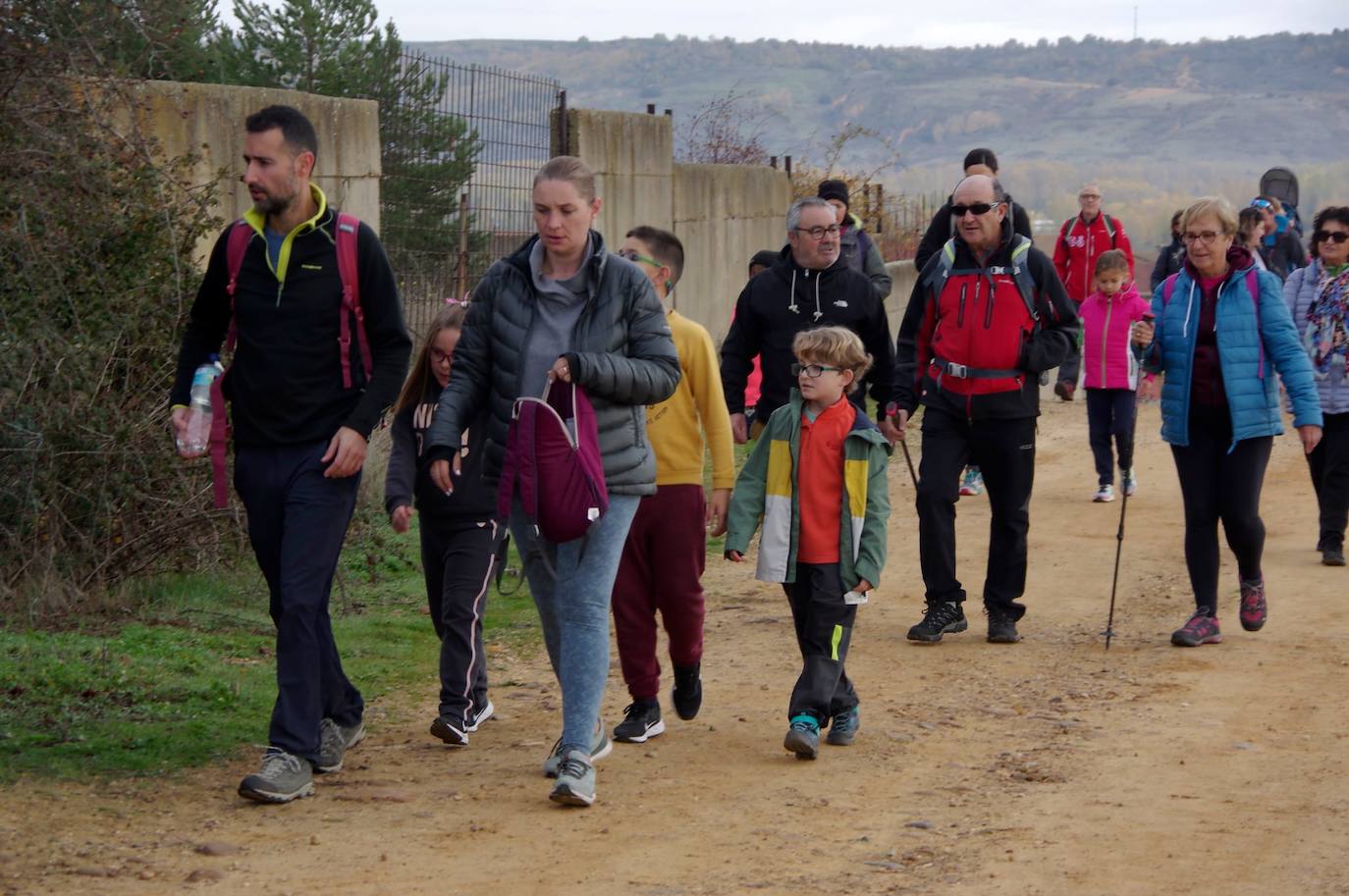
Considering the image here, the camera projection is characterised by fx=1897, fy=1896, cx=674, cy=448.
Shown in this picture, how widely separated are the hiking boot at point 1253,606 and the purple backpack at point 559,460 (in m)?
Answer: 4.29

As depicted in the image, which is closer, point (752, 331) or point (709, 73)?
point (752, 331)

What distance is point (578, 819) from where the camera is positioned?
5.81m

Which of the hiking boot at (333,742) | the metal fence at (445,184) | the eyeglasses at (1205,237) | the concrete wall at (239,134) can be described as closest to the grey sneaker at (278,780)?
the hiking boot at (333,742)

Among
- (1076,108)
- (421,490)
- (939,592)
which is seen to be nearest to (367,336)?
(421,490)

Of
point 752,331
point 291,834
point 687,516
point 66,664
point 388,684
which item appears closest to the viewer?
point 291,834

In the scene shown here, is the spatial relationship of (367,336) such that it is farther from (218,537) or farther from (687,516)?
(218,537)

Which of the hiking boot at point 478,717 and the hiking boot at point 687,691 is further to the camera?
the hiking boot at point 687,691

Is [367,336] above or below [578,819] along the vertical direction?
above

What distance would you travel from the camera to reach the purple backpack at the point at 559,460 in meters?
5.72

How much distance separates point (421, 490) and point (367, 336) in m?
0.86

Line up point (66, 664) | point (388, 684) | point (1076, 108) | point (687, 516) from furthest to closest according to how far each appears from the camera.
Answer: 1. point (1076, 108)
2. point (388, 684)
3. point (66, 664)
4. point (687, 516)

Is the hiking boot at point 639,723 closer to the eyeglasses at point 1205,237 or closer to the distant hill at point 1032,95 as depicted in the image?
the eyeglasses at point 1205,237

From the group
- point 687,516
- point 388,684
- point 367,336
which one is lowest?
point 388,684

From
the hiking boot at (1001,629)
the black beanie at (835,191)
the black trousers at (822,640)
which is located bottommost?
the hiking boot at (1001,629)
